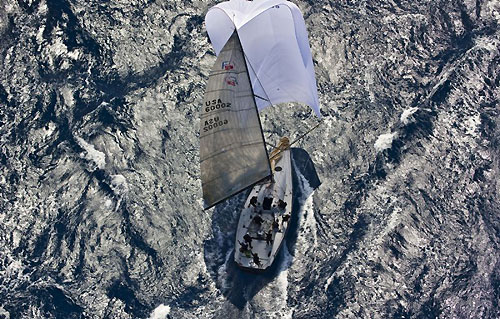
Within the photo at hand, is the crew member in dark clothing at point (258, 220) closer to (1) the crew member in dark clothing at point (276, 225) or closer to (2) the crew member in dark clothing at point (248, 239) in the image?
(1) the crew member in dark clothing at point (276, 225)

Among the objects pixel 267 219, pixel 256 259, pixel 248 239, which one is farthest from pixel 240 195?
pixel 256 259

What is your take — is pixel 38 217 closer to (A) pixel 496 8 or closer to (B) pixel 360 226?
(B) pixel 360 226

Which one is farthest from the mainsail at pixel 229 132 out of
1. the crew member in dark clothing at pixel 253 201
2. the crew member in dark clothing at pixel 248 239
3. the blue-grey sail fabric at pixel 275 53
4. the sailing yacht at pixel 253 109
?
the blue-grey sail fabric at pixel 275 53

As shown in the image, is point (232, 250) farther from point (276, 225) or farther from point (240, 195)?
point (240, 195)

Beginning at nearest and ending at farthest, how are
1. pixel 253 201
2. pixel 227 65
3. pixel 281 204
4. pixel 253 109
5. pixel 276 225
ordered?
pixel 227 65, pixel 253 109, pixel 276 225, pixel 281 204, pixel 253 201

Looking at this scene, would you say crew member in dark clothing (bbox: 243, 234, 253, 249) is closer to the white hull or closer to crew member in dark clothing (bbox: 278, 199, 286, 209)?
the white hull

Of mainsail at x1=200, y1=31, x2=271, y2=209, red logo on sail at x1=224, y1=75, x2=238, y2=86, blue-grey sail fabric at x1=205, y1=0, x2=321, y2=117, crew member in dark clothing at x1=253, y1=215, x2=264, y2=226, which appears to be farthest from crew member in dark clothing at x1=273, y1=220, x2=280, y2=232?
red logo on sail at x1=224, y1=75, x2=238, y2=86
